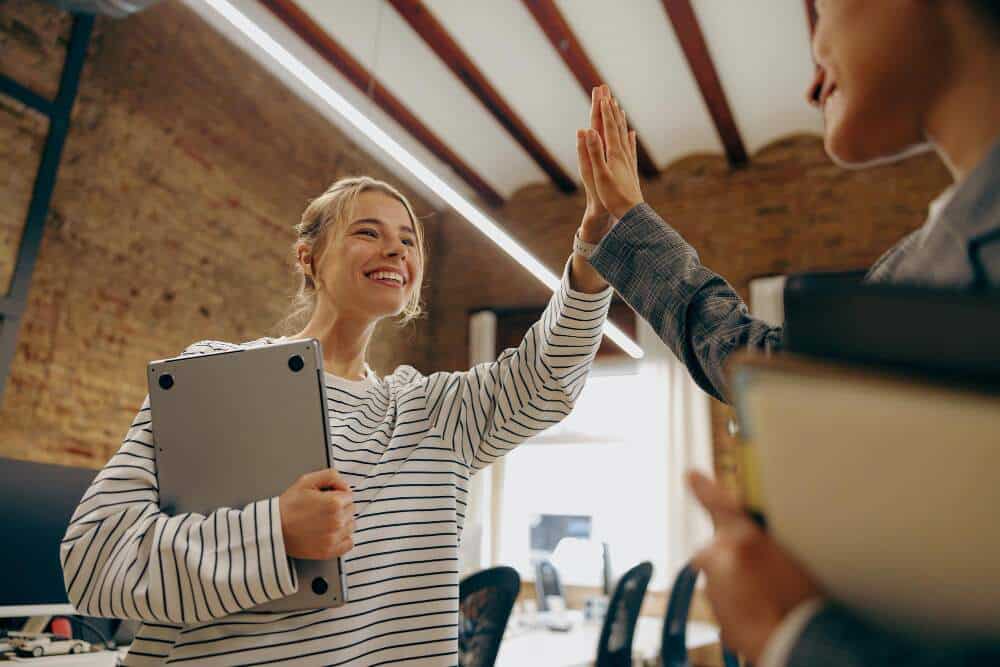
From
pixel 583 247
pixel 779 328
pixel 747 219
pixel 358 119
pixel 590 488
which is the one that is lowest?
pixel 590 488

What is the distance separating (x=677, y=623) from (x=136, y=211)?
3808 mm

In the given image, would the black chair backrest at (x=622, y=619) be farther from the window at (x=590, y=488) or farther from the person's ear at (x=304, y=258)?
the window at (x=590, y=488)

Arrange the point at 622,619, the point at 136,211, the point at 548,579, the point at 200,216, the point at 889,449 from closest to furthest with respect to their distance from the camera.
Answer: the point at 889,449
the point at 622,619
the point at 136,211
the point at 200,216
the point at 548,579

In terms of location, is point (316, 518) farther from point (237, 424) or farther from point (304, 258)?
point (304, 258)

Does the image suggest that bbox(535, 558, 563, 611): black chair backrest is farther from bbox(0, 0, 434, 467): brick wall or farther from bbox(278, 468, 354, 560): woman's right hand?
bbox(278, 468, 354, 560): woman's right hand

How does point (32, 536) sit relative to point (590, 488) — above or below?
above

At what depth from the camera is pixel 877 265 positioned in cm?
65

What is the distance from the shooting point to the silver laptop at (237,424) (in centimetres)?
93

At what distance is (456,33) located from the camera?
15.2 feet

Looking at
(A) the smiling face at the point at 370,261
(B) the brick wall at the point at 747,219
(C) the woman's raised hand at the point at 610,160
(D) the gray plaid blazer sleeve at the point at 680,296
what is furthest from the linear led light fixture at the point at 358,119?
(B) the brick wall at the point at 747,219

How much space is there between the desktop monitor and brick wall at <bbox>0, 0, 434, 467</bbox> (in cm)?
145

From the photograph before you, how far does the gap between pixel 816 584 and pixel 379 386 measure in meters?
0.91

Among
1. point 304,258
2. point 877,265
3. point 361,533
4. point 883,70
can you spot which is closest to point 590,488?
point 304,258

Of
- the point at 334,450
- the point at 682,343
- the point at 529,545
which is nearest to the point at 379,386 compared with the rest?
the point at 334,450
